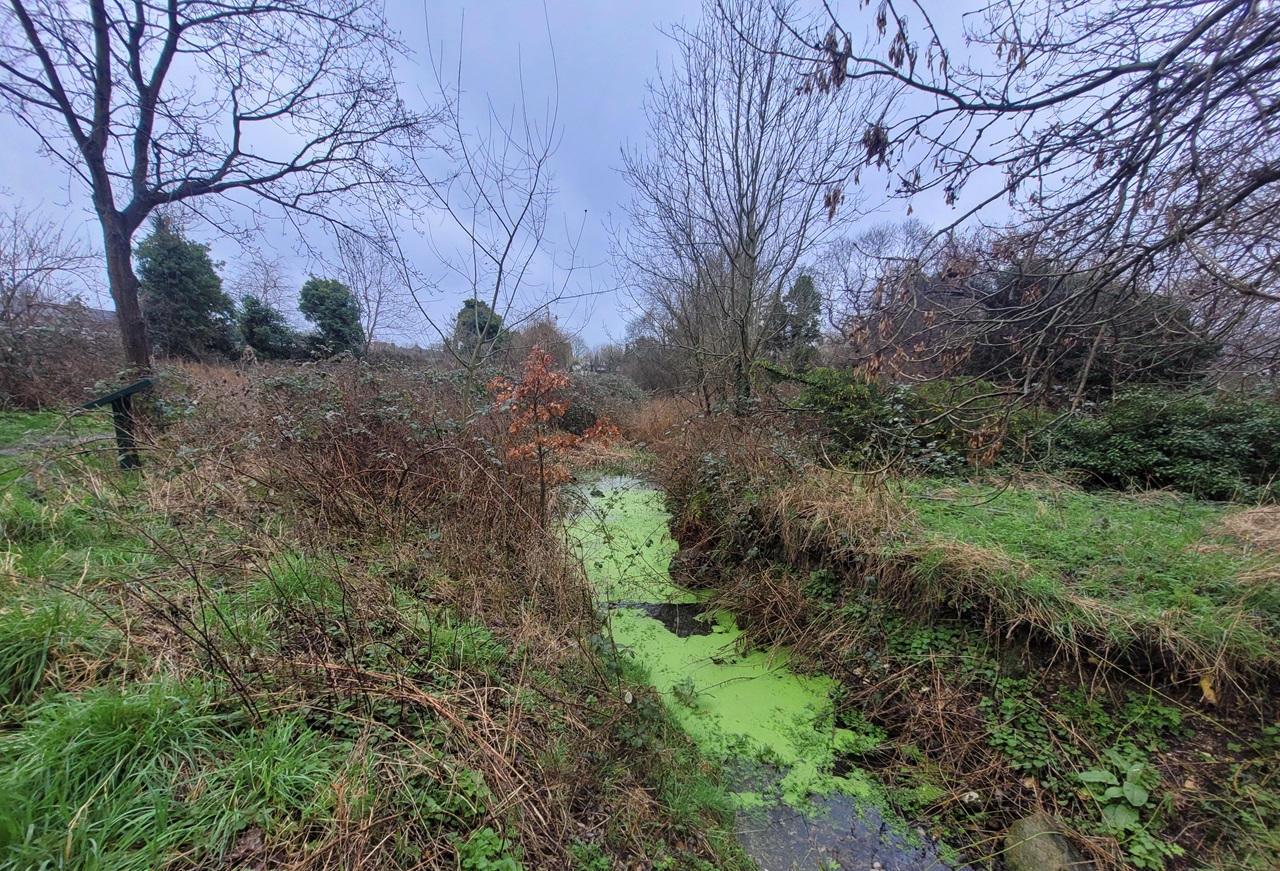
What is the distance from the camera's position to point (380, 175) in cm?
660

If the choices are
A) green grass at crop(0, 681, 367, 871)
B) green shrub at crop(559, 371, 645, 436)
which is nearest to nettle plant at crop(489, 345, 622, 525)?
green grass at crop(0, 681, 367, 871)

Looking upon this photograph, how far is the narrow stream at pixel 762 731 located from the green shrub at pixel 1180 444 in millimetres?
3607

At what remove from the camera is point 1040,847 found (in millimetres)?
1913

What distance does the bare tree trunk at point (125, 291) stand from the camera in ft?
18.4

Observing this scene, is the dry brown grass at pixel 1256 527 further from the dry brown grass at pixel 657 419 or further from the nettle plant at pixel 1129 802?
the dry brown grass at pixel 657 419

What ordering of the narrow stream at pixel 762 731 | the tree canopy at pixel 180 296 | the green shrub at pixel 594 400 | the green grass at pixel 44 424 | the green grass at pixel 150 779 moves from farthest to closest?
the green shrub at pixel 594 400 < the tree canopy at pixel 180 296 < the green grass at pixel 44 424 < the narrow stream at pixel 762 731 < the green grass at pixel 150 779

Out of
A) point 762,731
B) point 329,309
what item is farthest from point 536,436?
point 329,309

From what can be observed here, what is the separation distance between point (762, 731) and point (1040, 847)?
4.23ft

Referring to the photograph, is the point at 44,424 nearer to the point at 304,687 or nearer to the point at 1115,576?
the point at 304,687

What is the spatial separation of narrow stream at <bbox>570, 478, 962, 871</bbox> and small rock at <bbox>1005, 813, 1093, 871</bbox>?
1.08ft

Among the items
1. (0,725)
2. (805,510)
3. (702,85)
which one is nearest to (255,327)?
(702,85)

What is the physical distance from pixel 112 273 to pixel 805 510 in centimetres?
896

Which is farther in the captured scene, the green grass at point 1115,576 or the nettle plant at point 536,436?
the nettle plant at point 536,436

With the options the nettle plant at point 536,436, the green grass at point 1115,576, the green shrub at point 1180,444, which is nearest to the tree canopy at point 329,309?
the nettle plant at point 536,436
